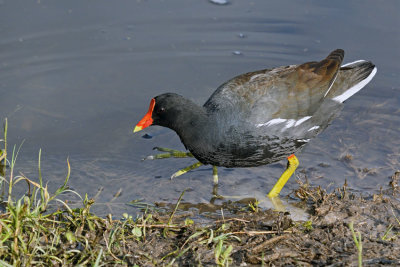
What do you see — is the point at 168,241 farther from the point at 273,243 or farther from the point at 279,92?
the point at 279,92

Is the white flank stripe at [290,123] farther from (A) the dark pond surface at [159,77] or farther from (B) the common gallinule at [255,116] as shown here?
(A) the dark pond surface at [159,77]

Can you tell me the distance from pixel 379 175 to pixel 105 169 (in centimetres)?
218

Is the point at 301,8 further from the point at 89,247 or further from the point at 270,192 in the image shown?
the point at 89,247

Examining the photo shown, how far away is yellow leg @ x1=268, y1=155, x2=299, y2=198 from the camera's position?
4.02m

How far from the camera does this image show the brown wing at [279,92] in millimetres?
3896

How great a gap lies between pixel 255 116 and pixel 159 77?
199 centimetres

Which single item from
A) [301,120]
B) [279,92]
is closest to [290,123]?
[301,120]

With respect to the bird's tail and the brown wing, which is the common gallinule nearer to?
the brown wing

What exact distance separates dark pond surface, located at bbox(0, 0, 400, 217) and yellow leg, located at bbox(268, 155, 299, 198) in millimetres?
96

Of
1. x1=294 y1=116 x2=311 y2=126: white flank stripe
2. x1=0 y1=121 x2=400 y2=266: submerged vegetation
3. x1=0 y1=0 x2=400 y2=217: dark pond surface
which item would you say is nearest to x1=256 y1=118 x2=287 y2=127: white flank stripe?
x1=294 y1=116 x2=311 y2=126: white flank stripe

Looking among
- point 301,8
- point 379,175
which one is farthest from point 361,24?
point 379,175

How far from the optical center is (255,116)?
3.84 m

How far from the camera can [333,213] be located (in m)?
3.54

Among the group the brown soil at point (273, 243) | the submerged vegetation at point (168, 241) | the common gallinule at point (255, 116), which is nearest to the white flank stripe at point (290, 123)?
the common gallinule at point (255, 116)
